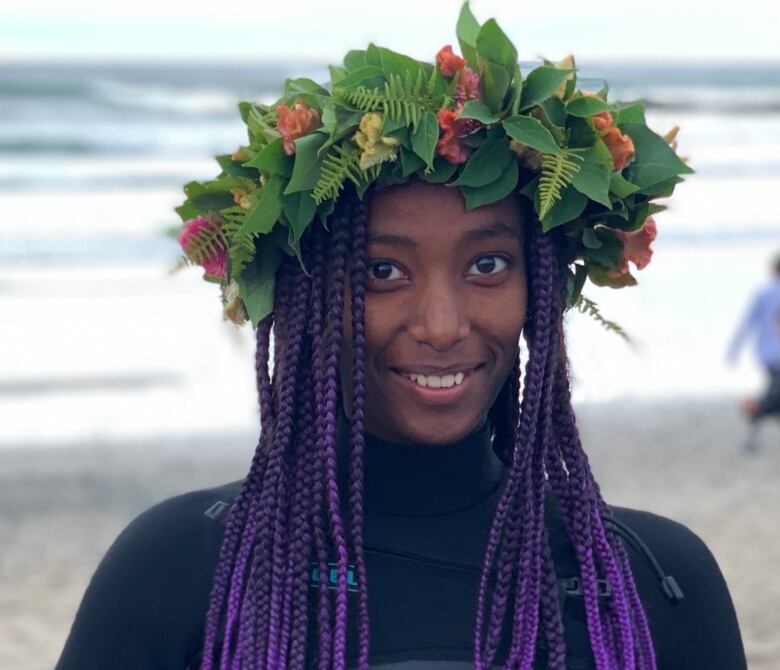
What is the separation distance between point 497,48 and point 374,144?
0.25 m

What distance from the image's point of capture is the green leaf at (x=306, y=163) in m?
2.26

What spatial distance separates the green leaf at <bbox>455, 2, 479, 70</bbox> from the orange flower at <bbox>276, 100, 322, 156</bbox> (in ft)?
0.80

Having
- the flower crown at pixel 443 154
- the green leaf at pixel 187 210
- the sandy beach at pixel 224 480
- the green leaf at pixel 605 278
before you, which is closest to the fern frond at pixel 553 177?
the flower crown at pixel 443 154

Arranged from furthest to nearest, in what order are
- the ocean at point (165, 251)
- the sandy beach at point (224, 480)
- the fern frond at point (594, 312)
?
the ocean at point (165, 251)
the sandy beach at point (224, 480)
the fern frond at point (594, 312)

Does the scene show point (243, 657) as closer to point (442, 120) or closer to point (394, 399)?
point (394, 399)

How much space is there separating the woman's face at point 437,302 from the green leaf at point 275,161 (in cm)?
15

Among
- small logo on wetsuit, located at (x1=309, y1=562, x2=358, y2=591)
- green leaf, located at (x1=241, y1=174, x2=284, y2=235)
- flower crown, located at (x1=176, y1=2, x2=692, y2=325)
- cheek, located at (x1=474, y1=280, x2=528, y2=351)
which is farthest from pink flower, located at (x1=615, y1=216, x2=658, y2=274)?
small logo on wetsuit, located at (x1=309, y1=562, x2=358, y2=591)

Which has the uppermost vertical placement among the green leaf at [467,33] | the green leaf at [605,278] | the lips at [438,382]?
the green leaf at [467,33]

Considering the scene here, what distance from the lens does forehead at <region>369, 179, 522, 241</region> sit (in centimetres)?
225

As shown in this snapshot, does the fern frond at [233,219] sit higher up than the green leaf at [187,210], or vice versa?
the green leaf at [187,210]

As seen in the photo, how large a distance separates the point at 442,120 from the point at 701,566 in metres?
0.81

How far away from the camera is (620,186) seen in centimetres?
235

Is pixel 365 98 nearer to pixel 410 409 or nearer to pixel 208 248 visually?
pixel 208 248

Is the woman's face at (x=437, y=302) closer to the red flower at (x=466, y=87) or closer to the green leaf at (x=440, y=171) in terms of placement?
the green leaf at (x=440, y=171)
